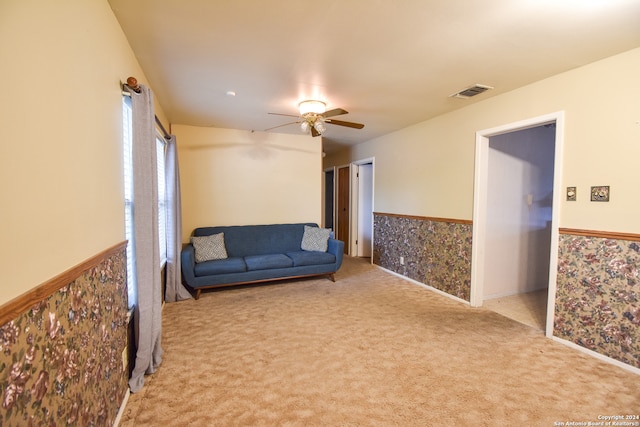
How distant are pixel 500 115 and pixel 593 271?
A: 1.70 m

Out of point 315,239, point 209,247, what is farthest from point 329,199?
point 209,247

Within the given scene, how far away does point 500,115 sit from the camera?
305 centimetres

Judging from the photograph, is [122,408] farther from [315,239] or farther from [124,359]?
[315,239]

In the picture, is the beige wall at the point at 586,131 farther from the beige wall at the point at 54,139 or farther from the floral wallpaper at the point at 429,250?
the beige wall at the point at 54,139

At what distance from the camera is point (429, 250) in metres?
4.00

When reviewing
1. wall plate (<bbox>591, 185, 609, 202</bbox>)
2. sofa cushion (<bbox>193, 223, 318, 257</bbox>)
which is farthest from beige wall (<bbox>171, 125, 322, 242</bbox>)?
wall plate (<bbox>591, 185, 609, 202</bbox>)

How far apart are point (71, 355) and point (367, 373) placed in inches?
68.4

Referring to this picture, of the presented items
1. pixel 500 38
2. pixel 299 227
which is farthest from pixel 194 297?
pixel 500 38

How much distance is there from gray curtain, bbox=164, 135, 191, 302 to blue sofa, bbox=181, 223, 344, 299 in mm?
125

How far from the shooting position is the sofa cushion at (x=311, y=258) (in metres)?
4.11

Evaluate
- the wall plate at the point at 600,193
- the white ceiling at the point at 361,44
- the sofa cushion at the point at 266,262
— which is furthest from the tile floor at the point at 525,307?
the sofa cushion at the point at 266,262

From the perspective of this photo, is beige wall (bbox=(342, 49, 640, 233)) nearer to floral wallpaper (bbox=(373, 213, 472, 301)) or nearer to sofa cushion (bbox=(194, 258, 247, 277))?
floral wallpaper (bbox=(373, 213, 472, 301))

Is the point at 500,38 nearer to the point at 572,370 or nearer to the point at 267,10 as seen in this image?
the point at 267,10

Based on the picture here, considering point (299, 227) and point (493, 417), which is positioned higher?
point (299, 227)
